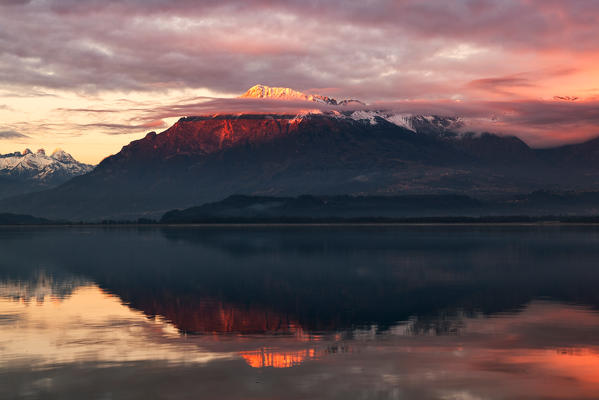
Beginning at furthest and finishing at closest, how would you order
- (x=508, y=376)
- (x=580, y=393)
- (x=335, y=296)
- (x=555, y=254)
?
1. (x=555, y=254)
2. (x=335, y=296)
3. (x=508, y=376)
4. (x=580, y=393)

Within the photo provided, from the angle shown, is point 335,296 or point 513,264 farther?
point 513,264

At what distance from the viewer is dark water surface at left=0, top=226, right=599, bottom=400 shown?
100ft

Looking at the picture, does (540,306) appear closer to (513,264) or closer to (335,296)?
(335,296)

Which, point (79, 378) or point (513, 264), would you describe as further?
point (513, 264)

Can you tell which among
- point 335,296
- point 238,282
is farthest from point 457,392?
point 238,282

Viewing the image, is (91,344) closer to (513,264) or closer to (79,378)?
(79,378)

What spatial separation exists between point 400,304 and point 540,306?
1079 centimetres

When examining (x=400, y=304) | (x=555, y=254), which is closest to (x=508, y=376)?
(x=400, y=304)

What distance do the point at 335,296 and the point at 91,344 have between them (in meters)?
27.4

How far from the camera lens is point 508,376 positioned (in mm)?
31984

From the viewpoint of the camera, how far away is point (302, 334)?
43.9m

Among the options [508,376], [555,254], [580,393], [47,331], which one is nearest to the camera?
[580,393]

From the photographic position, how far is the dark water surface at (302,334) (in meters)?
30.5

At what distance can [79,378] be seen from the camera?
1260 inches
